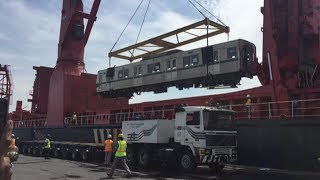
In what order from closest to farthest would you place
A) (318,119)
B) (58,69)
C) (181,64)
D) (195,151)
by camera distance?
1. (318,119)
2. (195,151)
3. (181,64)
4. (58,69)

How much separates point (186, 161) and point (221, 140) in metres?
1.55

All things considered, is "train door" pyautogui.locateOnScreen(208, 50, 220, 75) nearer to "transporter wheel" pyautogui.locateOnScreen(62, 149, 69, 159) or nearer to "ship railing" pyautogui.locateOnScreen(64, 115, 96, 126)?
"ship railing" pyautogui.locateOnScreen(64, 115, 96, 126)

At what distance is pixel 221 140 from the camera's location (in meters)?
16.4

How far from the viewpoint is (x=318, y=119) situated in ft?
47.8

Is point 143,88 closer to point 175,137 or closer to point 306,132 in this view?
point 175,137

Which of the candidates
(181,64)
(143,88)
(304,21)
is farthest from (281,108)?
(143,88)

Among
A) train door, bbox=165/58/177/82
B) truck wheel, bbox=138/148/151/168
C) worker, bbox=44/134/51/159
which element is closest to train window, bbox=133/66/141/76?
train door, bbox=165/58/177/82

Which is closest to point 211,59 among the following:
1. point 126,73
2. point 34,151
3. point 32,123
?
point 126,73

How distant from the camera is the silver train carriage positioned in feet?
68.8

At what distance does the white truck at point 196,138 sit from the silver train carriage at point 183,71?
4.78m

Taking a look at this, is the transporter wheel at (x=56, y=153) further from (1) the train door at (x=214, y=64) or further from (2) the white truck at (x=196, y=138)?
(1) the train door at (x=214, y=64)

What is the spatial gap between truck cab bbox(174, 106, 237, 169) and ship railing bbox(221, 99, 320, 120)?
3.45ft

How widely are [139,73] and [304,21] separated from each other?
12861 mm

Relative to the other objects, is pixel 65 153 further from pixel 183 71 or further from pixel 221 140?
pixel 221 140
